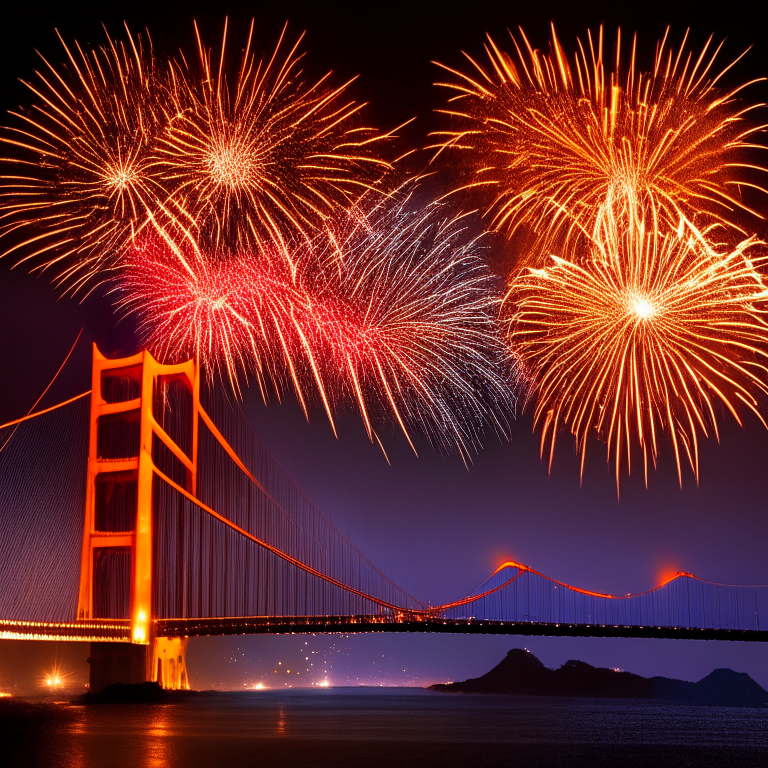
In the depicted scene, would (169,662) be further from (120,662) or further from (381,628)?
(381,628)

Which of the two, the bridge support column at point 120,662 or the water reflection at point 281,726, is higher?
the bridge support column at point 120,662

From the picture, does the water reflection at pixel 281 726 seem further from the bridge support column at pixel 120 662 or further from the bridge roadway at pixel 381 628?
the bridge support column at pixel 120 662

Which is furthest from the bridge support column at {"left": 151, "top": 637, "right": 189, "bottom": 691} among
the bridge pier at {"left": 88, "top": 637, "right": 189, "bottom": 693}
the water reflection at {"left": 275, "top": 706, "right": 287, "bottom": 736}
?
the water reflection at {"left": 275, "top": 706, "right": 287, "bottom": 736}

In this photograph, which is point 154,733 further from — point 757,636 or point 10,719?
point 757,636

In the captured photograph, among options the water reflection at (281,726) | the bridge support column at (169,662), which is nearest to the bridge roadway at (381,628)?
the bridge support column at (169,662)

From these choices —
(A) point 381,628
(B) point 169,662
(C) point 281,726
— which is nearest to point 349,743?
(C) point 281,726
